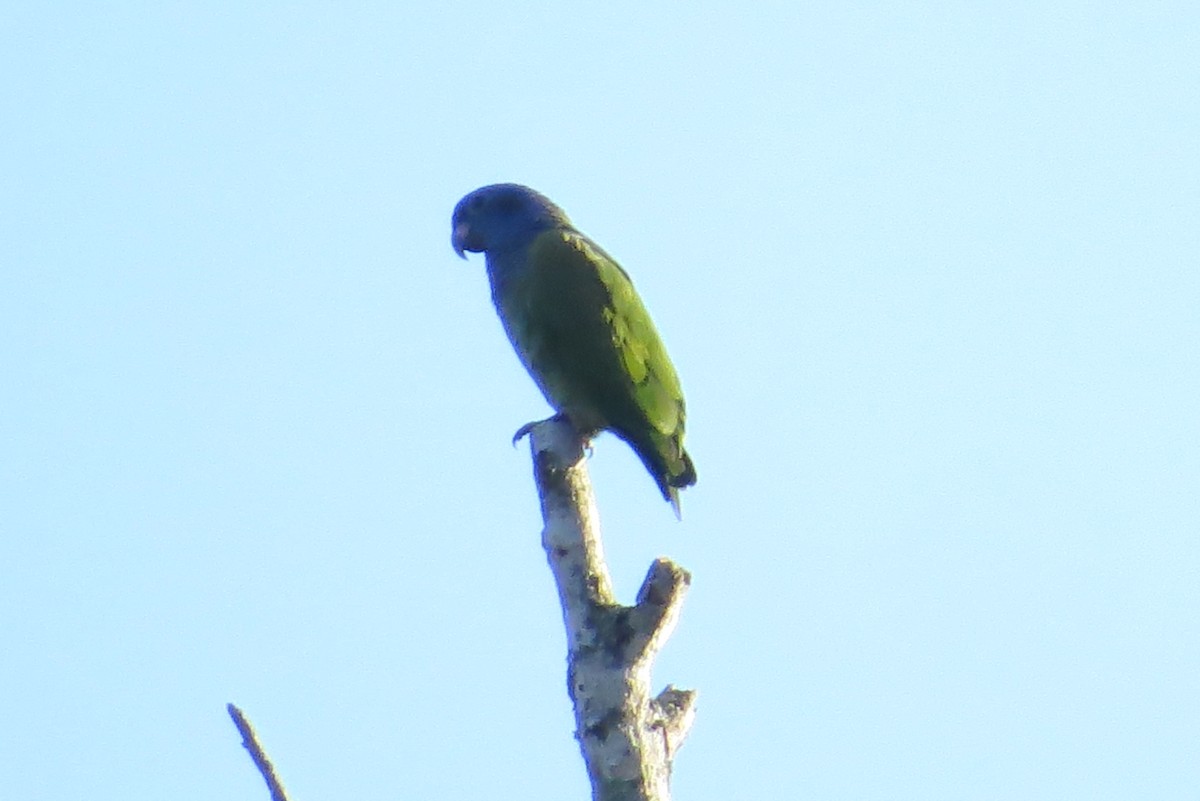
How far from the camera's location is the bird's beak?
8.78 meters

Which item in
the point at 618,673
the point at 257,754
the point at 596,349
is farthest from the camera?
the point at 596,349

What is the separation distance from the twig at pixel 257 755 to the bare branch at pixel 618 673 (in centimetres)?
93

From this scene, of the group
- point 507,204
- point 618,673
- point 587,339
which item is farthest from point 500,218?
point 618,673

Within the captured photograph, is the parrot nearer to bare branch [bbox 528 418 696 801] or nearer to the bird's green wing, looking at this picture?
the bird's green wing

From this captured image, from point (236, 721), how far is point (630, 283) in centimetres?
437

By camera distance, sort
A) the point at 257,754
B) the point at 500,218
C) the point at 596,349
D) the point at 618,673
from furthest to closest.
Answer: the point at 500,218
the point at 596,349
the point at 618,673
the point at 257,754

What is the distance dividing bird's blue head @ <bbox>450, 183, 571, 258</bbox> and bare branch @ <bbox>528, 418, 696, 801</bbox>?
11.3 ft

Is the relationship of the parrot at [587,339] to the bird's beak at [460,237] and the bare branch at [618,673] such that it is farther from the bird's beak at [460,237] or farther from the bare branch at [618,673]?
the bare branch at [618,673]

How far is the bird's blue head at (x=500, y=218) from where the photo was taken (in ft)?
27.8

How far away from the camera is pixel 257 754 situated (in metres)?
4.10

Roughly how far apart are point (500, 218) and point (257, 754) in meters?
4.93

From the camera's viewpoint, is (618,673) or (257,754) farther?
(618,673)

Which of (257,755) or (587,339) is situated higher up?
(587,339)

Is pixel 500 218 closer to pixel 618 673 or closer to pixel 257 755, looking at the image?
pixel 618 673
